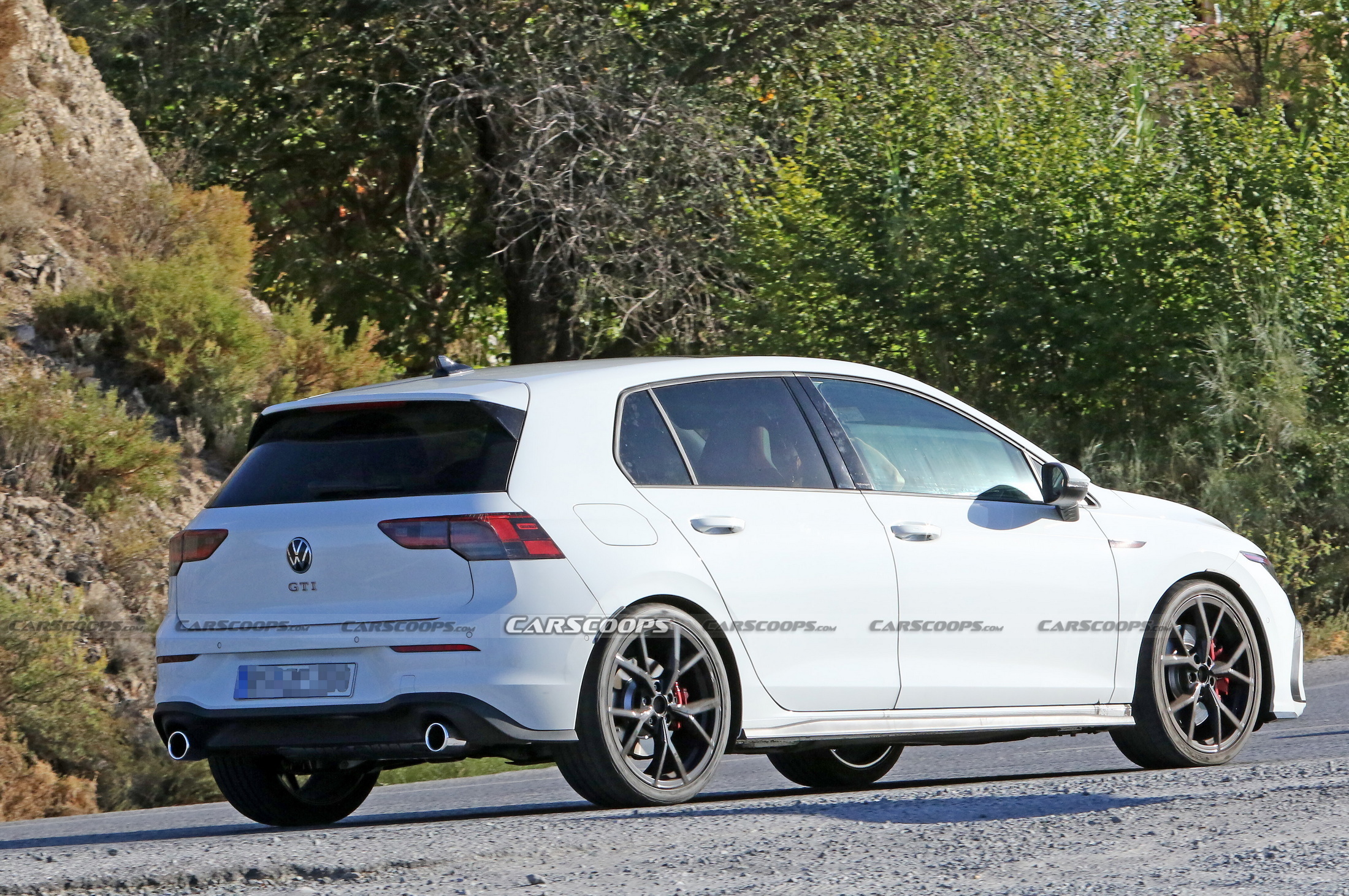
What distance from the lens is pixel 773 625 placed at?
6512mm

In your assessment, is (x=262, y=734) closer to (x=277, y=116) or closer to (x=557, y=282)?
(x=557, y=282)

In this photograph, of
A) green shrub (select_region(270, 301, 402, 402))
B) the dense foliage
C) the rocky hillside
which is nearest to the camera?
the rocky hillside

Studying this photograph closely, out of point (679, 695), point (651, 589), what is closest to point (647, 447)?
point (651, 589)

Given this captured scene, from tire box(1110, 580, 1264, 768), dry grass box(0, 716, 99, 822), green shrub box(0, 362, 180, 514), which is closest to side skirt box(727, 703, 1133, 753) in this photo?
tire box(1110, 580, 1264, 768)

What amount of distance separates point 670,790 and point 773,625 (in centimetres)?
70

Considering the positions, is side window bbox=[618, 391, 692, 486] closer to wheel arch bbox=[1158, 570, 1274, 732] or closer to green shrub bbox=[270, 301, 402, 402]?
wheel arch bbox=[1158, 570, 1274, 732]

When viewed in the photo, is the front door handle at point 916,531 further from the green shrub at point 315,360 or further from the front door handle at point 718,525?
the green shrub at point 315,360

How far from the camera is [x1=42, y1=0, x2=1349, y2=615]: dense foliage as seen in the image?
50.0 ft

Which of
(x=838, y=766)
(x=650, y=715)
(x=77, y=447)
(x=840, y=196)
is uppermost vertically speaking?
(x=840, y=196)

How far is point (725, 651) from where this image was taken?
21.0 feet

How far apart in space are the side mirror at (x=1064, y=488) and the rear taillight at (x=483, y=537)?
95.0 inches

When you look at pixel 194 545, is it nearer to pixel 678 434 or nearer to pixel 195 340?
pixel 678 434

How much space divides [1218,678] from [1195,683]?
0.17m

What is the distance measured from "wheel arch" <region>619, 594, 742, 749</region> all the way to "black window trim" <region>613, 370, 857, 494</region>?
42 centimetres
